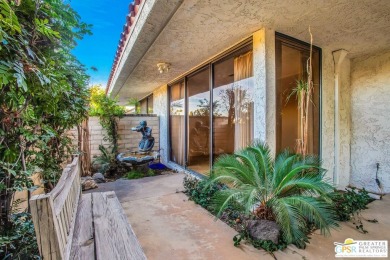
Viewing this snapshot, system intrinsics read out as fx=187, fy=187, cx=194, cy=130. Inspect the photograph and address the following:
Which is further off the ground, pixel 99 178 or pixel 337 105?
pixel 337 105

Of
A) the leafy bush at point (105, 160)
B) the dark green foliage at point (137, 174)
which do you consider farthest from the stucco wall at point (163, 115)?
the leafy bush at point (105, 160)

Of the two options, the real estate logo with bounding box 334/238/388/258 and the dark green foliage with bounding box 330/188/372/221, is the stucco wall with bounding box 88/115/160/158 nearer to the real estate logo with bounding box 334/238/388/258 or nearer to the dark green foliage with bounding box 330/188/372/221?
the dark green foliage with bounding box 330/188/372/221

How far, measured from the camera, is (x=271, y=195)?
216 cm

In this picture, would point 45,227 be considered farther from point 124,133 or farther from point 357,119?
point 124,133

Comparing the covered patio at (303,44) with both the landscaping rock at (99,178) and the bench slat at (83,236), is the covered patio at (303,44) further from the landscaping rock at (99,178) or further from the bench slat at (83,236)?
the landscaping rock at (99,178)

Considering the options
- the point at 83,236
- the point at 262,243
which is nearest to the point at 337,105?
the point at 262,243

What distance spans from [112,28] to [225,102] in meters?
4.73

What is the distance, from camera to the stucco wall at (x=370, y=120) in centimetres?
330

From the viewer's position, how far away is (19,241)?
52.6 inches

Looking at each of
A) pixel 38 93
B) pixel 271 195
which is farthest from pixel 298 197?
pixel 38 93

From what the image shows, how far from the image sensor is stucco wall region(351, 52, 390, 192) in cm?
330

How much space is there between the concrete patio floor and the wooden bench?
2.02 ft

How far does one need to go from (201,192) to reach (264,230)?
1402mm

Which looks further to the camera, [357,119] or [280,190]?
[357,119]
